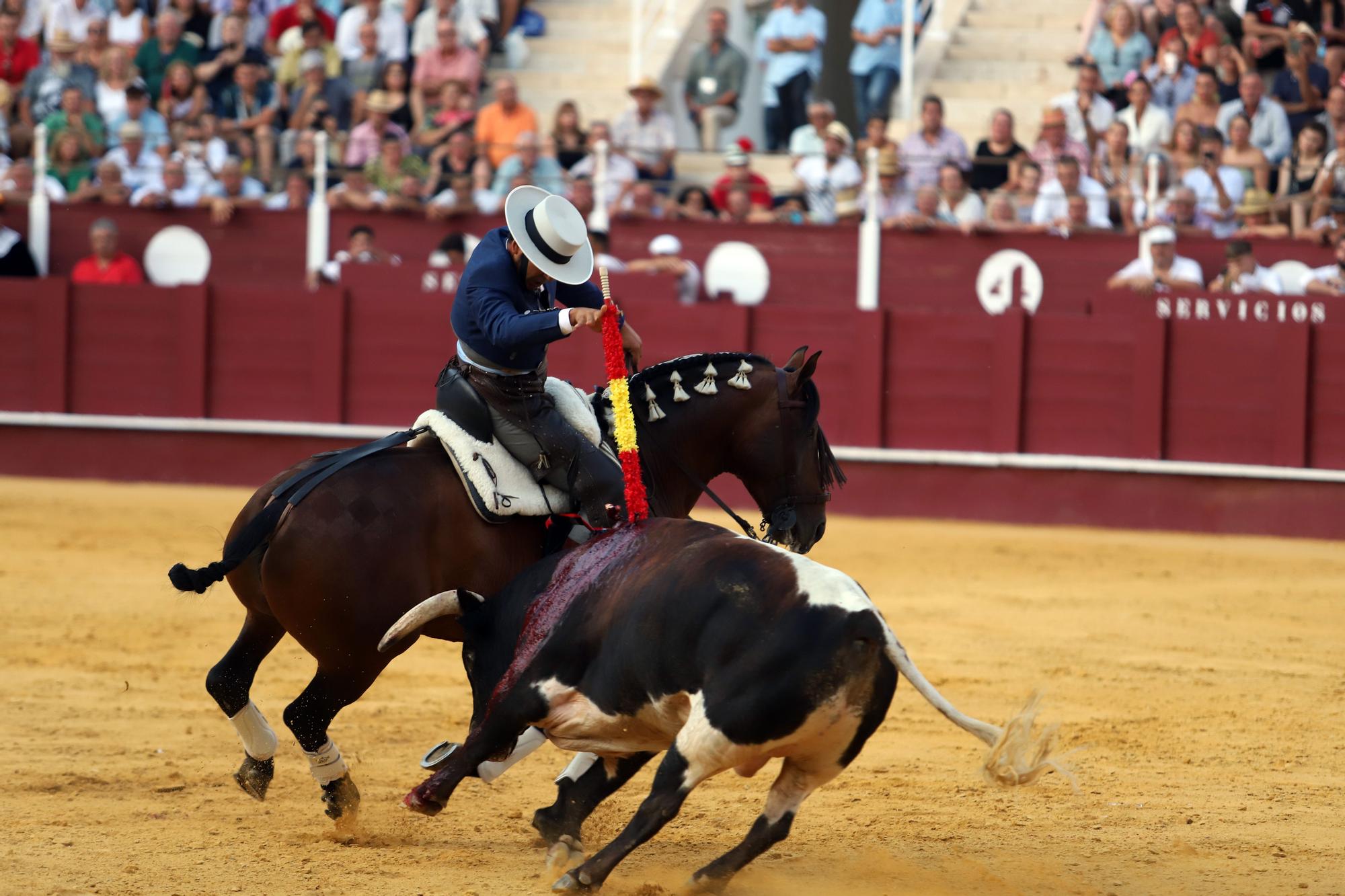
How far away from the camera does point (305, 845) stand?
4.48 m

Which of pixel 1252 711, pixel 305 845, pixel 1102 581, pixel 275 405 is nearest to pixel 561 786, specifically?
pixel 305 845

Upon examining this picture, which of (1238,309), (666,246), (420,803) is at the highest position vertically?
(666,246)

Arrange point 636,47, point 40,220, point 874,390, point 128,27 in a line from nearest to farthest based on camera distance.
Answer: point 874,390 < point 40,220 < point 128,27 < point 636,47

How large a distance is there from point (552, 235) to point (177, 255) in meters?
8.93

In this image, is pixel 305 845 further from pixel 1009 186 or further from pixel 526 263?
pixel 1009 186

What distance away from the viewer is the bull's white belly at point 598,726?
397 centimetres

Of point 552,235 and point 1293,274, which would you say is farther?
point 1293,274

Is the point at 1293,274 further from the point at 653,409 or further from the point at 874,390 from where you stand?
the point at 653,409

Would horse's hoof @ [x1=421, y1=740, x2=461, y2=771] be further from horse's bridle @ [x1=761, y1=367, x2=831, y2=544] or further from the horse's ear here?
the horse's ear

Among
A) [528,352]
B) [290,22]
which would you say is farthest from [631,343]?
[290,22]

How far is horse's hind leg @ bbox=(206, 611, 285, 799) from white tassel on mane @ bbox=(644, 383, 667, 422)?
1.24 meters

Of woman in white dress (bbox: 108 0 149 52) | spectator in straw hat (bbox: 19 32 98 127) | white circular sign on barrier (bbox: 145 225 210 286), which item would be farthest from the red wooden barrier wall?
woman in white dress (bbox: 108 0 149 52)

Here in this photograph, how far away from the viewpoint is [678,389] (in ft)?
16.4

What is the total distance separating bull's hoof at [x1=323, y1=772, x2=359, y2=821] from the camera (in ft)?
15.2
